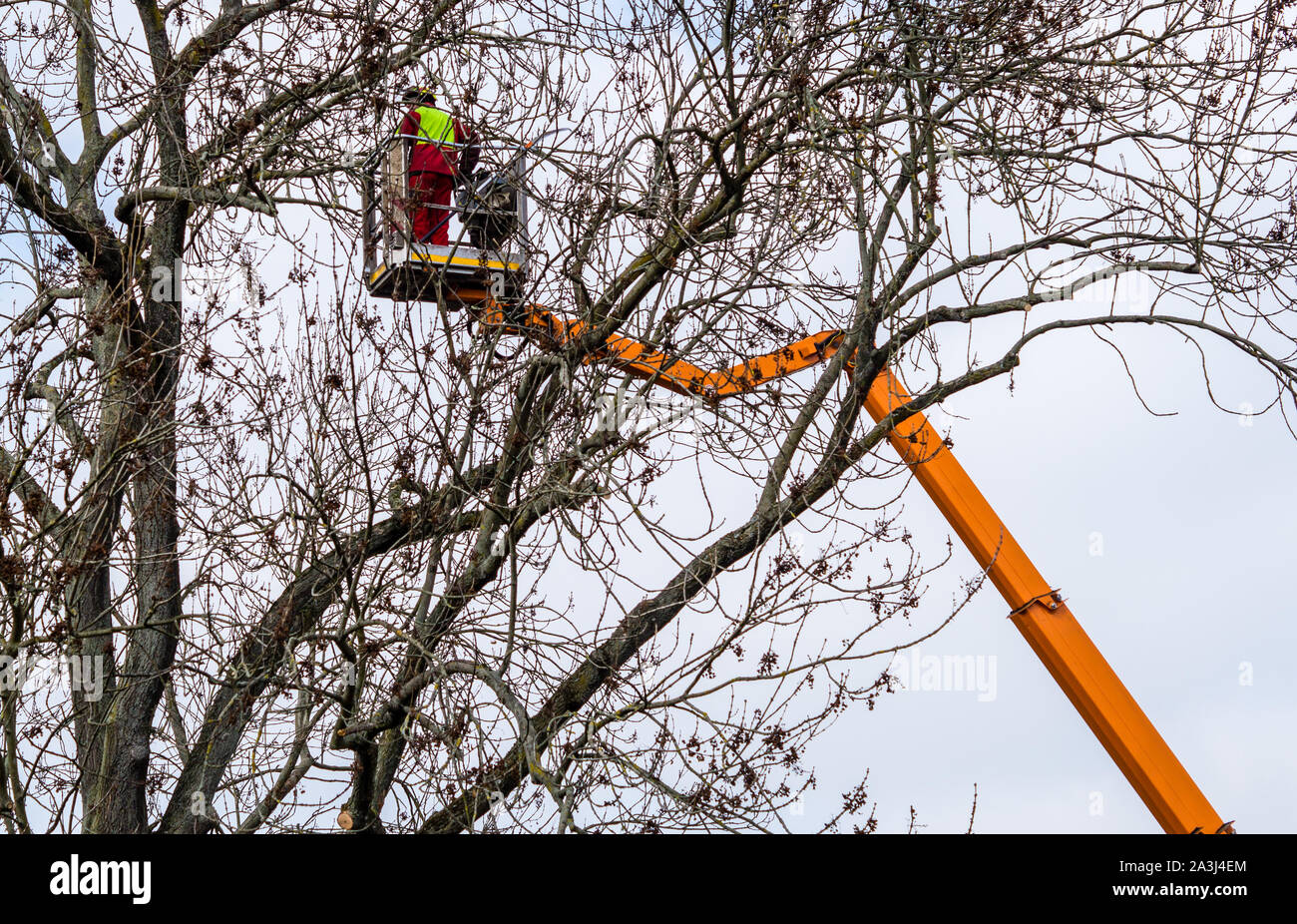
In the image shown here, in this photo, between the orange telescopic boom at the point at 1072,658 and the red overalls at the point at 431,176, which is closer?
the red overalls at the point at 431,176

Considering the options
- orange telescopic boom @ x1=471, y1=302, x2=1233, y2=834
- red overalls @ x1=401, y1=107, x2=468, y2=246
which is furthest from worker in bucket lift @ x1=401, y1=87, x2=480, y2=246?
orange telescopic boom @ x1=471, y1=302, x2=1233, y2=834

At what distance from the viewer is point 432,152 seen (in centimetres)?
677

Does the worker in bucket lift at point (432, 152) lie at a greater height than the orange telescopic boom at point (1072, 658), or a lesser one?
greater

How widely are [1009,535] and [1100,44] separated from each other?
Answer: 10.8 feet

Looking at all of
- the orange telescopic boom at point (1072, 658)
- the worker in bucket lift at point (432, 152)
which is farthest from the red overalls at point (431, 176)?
the orange telescopic boom at point (1072, 658)

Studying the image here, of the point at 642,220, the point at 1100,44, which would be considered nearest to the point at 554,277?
the point at 642,220

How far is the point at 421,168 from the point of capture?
668 centimetres

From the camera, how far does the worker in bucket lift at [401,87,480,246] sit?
638cm

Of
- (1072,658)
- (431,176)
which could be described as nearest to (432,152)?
(431,176)

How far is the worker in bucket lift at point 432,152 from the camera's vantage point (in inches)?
251

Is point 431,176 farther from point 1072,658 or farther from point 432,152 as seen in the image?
point 1072,658

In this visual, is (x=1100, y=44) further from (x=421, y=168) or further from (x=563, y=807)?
(x=563, y=807)

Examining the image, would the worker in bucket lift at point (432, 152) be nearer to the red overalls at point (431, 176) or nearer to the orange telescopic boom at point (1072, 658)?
the red overalls at point (431, 176)
